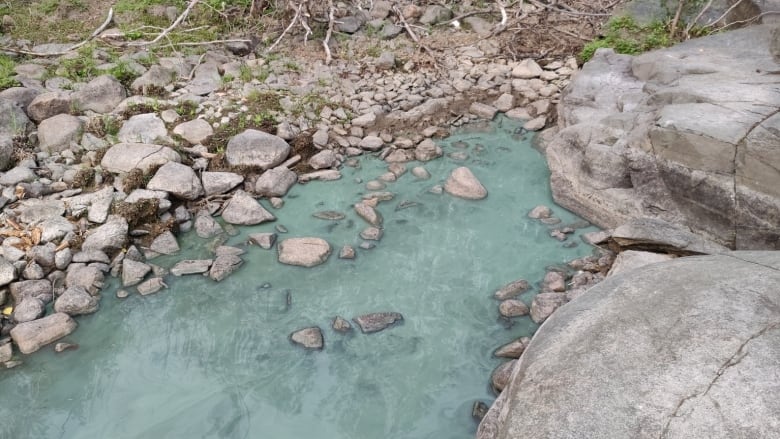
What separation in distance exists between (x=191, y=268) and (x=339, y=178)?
2.04 m

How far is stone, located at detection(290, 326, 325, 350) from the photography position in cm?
462

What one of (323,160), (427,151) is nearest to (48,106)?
(323,160)

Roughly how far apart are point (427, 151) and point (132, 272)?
→ 350 cm

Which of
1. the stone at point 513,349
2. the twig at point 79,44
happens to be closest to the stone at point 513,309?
the stone at point 513,349

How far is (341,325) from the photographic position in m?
4.79

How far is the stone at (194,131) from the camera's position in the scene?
273 inches

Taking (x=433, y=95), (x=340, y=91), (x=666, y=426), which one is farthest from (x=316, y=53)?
(x=666, y=426)

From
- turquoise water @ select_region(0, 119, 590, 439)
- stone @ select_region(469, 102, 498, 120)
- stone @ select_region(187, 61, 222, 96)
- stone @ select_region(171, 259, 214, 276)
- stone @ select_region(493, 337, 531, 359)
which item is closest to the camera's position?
turquoise water @ select_region(0, 119, 590, 439)

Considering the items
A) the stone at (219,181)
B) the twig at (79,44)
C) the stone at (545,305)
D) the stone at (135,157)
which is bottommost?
the stone at (545,305)

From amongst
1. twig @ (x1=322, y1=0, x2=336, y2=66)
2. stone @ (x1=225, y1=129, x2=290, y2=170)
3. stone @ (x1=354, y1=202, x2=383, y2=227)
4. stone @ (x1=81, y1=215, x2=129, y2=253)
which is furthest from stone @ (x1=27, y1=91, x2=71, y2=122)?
stone @ (x1=354, y1=202, x2=383, y2=227)

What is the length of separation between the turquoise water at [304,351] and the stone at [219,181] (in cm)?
65

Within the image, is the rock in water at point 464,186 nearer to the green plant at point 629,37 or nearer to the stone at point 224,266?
the stone at point 224,266

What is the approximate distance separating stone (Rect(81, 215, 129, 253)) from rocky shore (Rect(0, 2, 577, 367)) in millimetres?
12

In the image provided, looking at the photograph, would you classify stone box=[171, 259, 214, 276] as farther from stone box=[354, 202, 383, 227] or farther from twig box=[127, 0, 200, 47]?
twig box=[127, 0, 200, 47]
